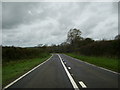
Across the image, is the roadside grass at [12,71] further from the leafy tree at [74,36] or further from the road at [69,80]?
the leafy tree at [74,36]

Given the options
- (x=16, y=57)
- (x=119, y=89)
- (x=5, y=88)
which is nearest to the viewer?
(x=119, y=89)

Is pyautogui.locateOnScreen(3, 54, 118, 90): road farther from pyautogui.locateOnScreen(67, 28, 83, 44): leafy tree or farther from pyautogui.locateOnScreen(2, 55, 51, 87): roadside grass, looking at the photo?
pyautogui.locateOnScreen(67, 28, 83, 44): leafy tree

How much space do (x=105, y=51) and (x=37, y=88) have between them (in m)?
30.6

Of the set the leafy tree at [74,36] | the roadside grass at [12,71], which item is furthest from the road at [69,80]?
the leafy tree at [74,36]

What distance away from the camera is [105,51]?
3638cm

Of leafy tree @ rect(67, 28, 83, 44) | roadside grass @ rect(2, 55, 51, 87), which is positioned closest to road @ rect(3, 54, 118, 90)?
roadside grass @ rect(2, 55, 51, 87)

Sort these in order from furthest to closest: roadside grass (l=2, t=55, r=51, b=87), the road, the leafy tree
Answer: the leafy tree, roadside grass (l=2, t=55, r=51, b=87), the road

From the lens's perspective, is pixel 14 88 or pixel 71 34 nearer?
pixel 14 88

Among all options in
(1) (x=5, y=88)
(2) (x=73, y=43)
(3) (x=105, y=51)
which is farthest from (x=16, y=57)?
(2) (x=73, y=43)

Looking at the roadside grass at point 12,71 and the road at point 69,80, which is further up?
the road at point 69,80

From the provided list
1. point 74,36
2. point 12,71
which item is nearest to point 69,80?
point 12,71

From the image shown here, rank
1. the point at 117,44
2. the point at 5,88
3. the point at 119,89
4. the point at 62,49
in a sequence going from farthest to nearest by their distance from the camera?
the point at 62,49, the point at 117,44, the point at 5,88, the point at 119,89

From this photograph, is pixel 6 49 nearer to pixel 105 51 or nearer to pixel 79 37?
pixel 105 51

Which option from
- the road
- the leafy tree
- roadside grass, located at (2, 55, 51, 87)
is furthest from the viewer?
the leafy tree
